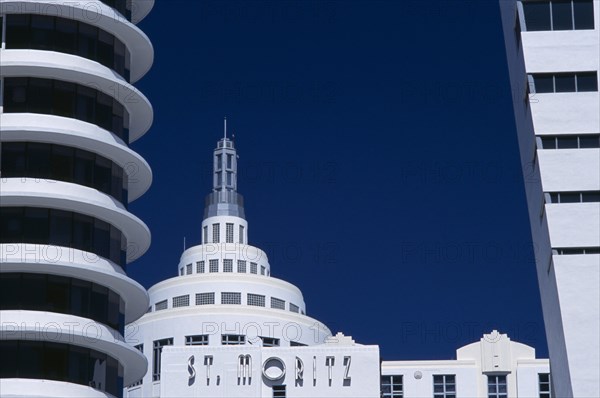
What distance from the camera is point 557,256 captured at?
3994 inches

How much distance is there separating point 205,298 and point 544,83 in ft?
220

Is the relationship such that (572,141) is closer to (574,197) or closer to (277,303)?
(574,197)

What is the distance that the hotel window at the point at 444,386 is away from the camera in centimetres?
14575

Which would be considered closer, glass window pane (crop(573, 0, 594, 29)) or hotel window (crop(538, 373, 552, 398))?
glass window pane (crop(573, 0, 594, 29))

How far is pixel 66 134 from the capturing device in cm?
9438

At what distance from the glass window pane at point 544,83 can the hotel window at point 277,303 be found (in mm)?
65317

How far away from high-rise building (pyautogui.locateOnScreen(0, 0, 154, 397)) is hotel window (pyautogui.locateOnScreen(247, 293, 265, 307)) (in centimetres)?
6591

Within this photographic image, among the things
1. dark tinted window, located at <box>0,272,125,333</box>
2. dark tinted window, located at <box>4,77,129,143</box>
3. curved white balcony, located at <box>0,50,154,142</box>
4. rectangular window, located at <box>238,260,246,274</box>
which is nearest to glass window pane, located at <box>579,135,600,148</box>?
curved white balcony, located at <box>0,50,154,142</box>

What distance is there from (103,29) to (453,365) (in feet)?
193

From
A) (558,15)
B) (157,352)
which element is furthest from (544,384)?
(558,15)

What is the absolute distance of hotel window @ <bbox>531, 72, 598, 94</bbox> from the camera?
105m

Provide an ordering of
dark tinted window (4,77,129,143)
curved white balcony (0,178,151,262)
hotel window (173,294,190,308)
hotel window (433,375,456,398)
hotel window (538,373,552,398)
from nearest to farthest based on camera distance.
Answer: curved white balcony (0,178,151,262) → dark tinted window (4,77,129,143) → hotel window (538,373,552,398) → hotel window (433,375,456,398) → hotel window (173,294,190,308)

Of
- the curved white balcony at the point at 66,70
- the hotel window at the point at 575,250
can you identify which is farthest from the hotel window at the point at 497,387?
the curved white balcony at the point at 66,70

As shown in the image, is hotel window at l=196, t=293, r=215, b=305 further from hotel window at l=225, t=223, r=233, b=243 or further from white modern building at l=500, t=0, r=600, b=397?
white modern building at l=500, t=0, r=600, b=397
